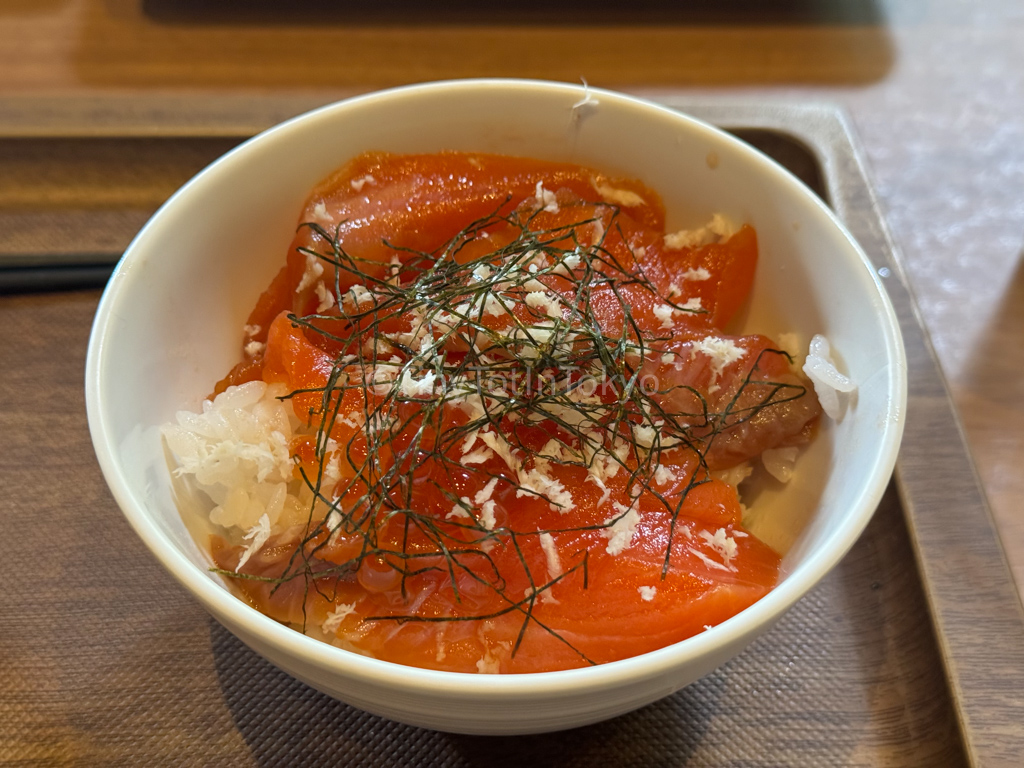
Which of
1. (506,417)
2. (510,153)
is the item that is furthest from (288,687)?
(510,153)

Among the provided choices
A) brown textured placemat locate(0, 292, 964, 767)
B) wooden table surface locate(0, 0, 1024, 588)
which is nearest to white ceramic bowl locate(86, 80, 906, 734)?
brown textured placemat locate(0, 292, 964, 767)

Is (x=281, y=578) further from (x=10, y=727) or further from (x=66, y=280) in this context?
(x=66, y=280)

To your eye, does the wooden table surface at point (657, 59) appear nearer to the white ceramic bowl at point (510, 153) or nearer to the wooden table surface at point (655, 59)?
the wooden table surface at point (655, 59)

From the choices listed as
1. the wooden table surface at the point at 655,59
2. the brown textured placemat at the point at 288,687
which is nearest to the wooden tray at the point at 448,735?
the brown textured placemat at the point at 288,687

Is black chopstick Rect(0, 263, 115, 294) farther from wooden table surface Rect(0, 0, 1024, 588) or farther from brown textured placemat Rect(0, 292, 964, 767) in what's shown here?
wooden table surface Rect(0, 0, 1024, 588)

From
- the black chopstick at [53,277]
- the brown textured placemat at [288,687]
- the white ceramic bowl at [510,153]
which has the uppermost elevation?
the white ceramic bowl at [510,153]

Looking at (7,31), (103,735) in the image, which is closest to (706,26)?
(7,31)
